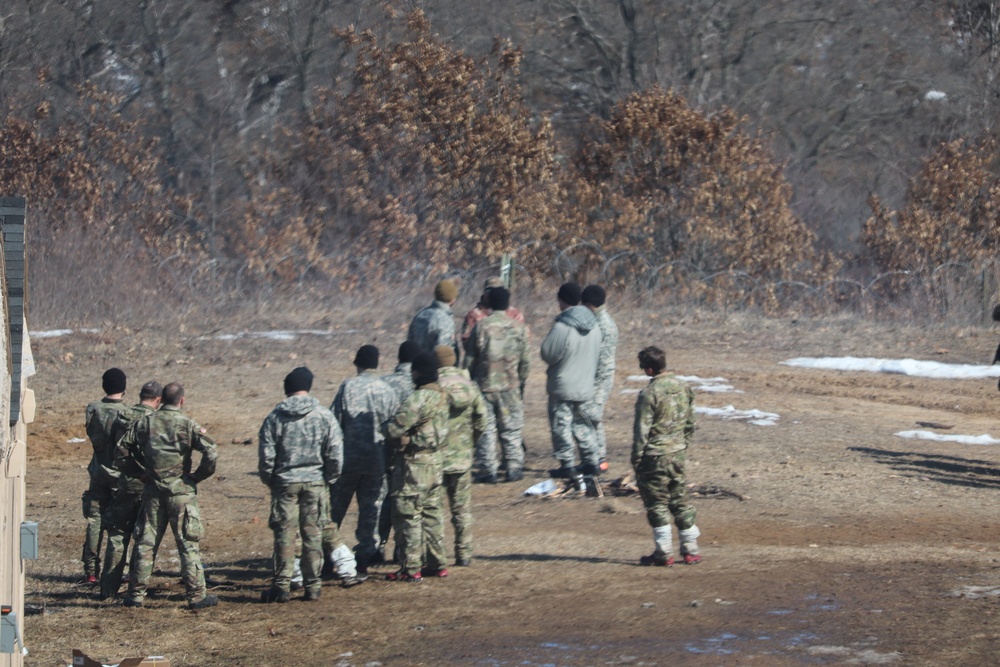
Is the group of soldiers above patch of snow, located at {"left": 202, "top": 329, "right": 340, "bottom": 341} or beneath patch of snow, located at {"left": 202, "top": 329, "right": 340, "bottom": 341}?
beneath

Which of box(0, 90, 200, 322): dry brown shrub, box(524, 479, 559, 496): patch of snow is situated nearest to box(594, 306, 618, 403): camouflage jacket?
box(524, 479, 559, 496): patch of snow

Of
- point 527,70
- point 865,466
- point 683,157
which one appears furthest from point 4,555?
point 527,70

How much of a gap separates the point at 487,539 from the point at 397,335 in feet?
36.1

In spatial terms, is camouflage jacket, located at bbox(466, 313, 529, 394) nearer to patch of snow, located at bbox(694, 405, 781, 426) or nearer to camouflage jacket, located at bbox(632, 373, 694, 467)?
camouflage jacket, located at bbox(632, 373, 694, 467)

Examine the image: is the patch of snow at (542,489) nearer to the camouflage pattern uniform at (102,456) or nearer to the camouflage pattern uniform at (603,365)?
the camouflage pattern uniform at (603,365)

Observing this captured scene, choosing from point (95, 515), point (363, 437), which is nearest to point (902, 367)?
point (363, 437)

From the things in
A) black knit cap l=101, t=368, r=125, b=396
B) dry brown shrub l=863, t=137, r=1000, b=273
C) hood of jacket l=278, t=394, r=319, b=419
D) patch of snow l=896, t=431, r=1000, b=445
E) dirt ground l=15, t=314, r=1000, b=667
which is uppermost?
dry brown shrub l=863, t=137, r=1000, b=273

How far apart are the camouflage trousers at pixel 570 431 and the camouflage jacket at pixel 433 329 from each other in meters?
1.22

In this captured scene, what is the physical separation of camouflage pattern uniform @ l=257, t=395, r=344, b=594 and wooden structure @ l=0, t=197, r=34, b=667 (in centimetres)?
168

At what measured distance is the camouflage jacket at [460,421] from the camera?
9.75m

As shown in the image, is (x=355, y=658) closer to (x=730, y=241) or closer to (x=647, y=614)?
(x=647, y=614)

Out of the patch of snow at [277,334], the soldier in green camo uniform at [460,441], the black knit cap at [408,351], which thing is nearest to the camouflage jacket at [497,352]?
the black knit cap at [408,351]

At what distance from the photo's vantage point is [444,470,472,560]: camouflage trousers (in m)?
9.84

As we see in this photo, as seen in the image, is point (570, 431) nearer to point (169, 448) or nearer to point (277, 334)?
point (169, 448)
